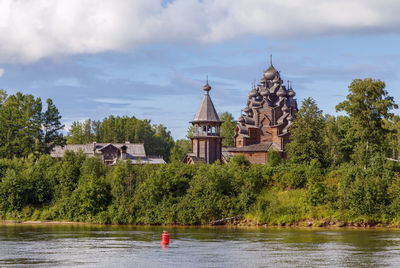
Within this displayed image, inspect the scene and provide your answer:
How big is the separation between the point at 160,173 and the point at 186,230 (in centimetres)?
1143

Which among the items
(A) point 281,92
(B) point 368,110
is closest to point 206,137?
(A) point 281,92

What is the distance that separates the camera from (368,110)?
216 feet

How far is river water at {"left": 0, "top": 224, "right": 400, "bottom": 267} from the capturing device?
36156mm

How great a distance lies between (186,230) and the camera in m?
55.8

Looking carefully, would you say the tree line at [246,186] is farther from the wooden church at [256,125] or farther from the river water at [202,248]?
the wooden church at [256,125]

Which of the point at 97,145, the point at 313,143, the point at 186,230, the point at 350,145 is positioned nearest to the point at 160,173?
the point at 186,230

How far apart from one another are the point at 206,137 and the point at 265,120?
368 inches

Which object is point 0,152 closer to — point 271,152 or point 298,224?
point 271,152

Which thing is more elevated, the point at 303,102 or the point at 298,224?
the point at 303,102

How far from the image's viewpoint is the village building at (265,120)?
8281cm

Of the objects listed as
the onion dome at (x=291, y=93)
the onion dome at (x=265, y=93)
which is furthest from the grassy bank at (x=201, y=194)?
the onion dome at (x=291, y=93)

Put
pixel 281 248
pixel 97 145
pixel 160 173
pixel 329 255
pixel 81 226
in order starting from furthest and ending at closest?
pixel 97 145 → pixel 160 173 → pixel 81 226 → pixel 281 248 → pixel 329 255

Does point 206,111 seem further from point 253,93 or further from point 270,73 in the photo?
point 270,73

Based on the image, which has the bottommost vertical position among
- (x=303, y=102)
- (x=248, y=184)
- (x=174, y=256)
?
(x=174, y=256)
